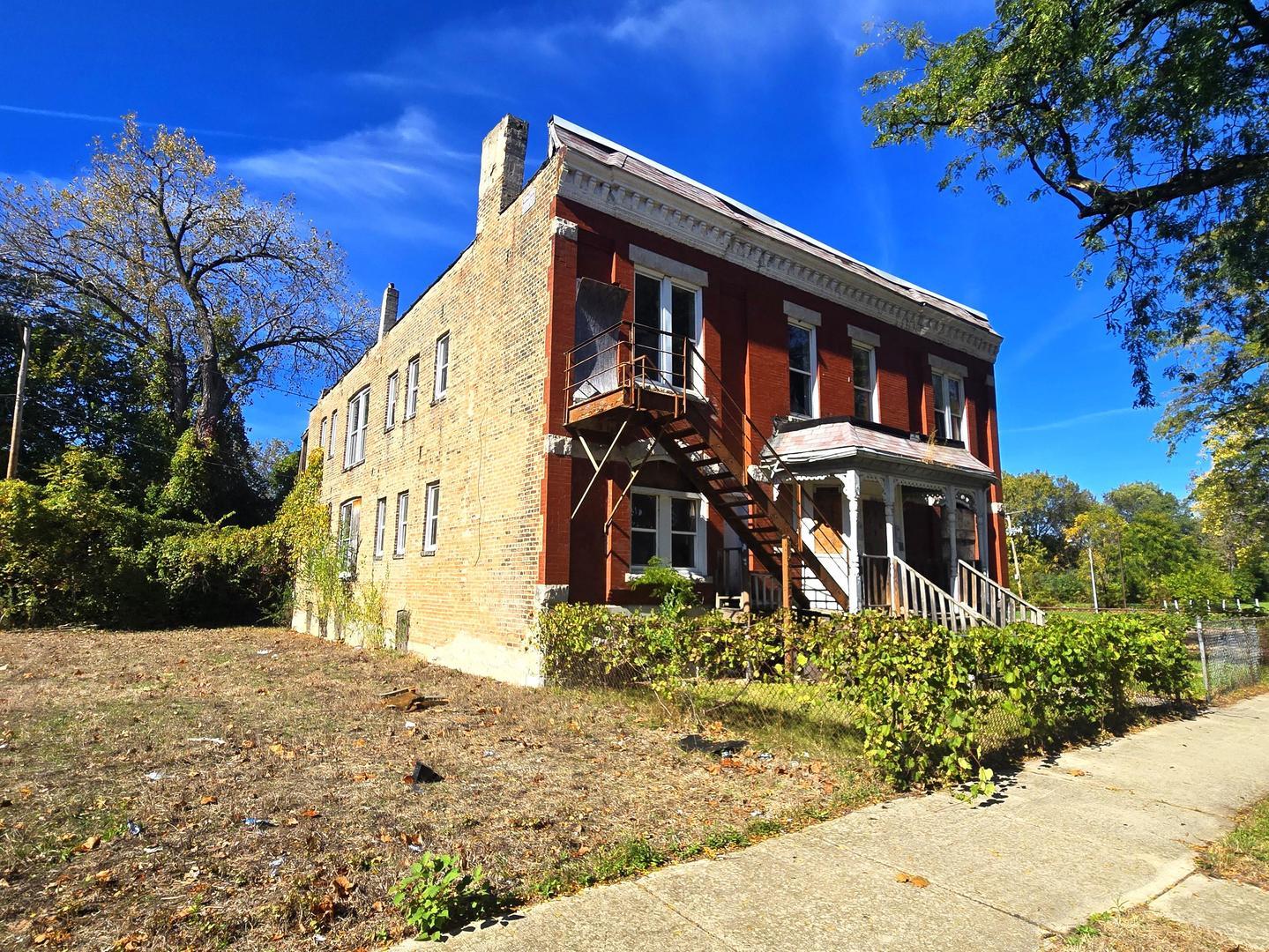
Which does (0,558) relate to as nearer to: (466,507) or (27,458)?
(27,458)

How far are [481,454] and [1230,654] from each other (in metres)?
14.5

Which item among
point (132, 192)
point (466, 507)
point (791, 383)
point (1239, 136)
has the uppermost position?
point (132, 192)

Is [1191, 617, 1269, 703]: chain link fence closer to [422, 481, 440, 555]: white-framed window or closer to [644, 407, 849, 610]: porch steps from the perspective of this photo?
[644, 407, 849, 610]: porch steps

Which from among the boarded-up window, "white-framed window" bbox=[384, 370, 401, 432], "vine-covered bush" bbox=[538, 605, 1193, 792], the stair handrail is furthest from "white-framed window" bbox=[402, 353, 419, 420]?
the stair handrail

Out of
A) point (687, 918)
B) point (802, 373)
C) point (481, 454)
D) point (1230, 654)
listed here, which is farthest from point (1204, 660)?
point (481, 454)

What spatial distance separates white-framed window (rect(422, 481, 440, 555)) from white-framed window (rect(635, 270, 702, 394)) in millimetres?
6072

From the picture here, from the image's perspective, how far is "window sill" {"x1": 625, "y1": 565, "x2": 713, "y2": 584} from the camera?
1248 centimetres

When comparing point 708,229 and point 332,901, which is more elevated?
point 708,229

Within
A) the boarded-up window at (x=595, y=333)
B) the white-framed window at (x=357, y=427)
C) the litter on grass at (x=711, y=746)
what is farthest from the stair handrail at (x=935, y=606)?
the white-framed window at (x=357, y=427)

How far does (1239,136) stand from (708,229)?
8.33 m

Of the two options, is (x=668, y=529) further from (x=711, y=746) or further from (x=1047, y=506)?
(x=1047, y=506)

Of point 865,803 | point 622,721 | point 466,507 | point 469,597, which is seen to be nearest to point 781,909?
point 865,803

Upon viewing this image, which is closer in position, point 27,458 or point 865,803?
point 865,803

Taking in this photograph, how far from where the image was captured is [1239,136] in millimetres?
10305
